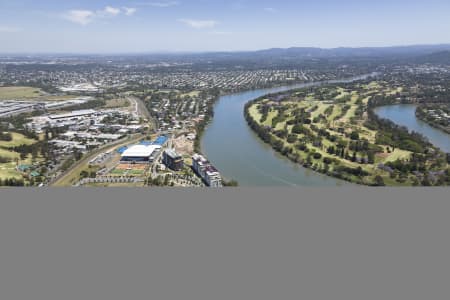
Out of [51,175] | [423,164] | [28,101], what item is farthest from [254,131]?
[28,101]

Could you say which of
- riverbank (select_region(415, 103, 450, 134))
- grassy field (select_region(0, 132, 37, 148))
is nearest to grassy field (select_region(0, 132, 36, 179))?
grassy field (select_region(0, 132, 37, 148))

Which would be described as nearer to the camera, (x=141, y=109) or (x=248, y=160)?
(x=248, y=160)

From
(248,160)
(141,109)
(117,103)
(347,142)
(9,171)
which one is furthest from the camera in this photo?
(117,103)

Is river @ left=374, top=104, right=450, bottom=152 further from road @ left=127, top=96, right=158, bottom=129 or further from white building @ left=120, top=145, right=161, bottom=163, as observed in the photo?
road @ left=127, top=96, right=158, bottom=129

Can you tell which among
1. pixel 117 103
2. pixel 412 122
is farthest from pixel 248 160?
pixel 117 103

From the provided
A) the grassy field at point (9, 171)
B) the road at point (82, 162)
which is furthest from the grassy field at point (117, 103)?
the grassy field at point (9, 171)

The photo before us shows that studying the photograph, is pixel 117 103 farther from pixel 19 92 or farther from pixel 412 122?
pixel 412 122

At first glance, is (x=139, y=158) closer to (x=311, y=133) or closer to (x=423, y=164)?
(x=311, y=133)

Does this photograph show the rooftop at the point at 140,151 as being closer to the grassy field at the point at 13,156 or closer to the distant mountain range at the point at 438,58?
the grassy field at the point at 13,156
